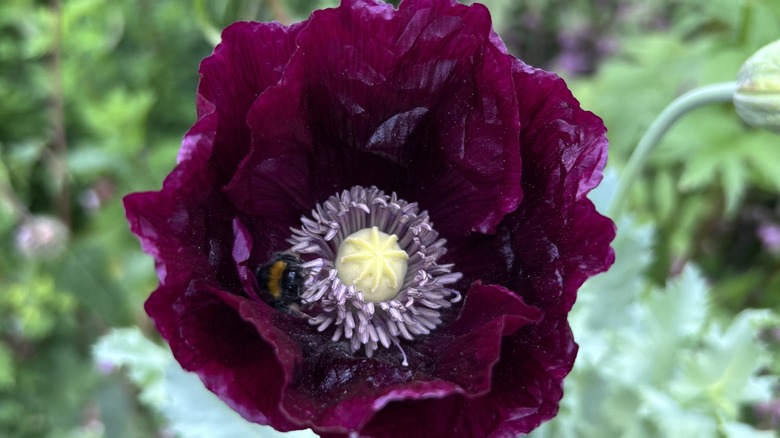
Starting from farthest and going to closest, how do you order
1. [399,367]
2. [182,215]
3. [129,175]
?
1. [129,175]
2. [399,367]
3. [182,215]

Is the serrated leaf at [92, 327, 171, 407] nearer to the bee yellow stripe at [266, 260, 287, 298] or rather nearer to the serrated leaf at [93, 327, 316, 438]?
the serrated leaf at [93, 327, 316, 438]

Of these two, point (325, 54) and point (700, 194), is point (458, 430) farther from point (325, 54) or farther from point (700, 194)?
point (700, 194)

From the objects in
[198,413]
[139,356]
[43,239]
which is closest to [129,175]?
[43,239]

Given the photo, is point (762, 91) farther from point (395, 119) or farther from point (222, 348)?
point (222, 348)

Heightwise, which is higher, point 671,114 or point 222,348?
point 671,114

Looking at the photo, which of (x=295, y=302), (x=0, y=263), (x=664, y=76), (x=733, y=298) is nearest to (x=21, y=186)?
(x=0, y=263)

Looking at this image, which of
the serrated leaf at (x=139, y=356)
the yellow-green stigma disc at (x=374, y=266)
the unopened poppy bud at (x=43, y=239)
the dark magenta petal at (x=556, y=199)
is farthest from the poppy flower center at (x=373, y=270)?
the unopened poppy bud at (x=43, y=239)

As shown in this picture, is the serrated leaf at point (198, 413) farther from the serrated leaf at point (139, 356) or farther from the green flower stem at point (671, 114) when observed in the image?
the green flower stem at point (671, 114)
